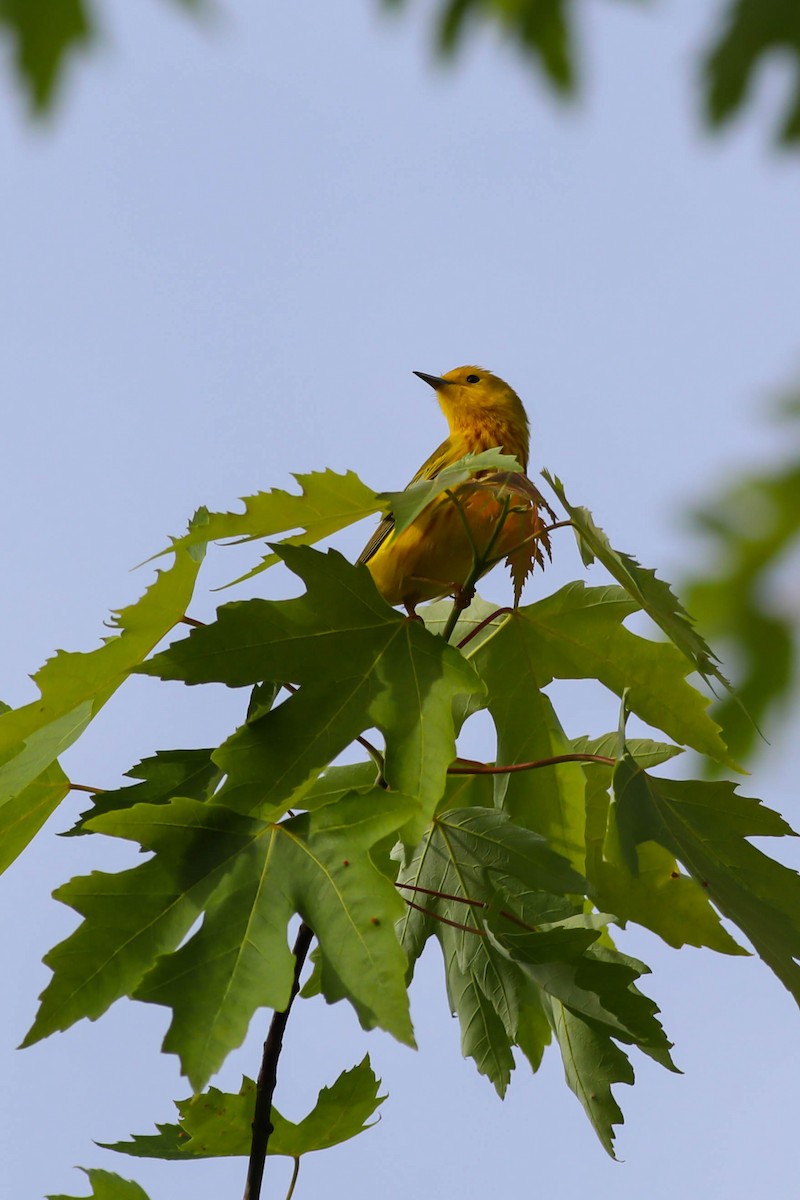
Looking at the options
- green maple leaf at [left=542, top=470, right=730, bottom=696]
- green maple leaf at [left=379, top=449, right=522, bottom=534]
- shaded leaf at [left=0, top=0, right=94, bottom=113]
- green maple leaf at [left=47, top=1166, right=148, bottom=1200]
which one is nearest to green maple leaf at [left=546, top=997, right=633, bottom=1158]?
green maple leaf at [left=542, top=470, right=730, bottom=696]

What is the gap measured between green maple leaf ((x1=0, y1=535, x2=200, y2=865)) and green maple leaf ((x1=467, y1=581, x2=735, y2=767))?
25.2 inches

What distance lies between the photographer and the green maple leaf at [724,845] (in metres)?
2.14

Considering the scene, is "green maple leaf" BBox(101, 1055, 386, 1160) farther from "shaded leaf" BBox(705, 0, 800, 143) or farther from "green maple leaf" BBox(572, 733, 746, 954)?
"shaded leaf" BBox(705, 0, 800, 143)

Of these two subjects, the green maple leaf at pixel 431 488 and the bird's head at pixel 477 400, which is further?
the bird's head at pixel 477 400

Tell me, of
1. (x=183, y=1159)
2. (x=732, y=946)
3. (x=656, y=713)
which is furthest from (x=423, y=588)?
(x=183, y=1159)

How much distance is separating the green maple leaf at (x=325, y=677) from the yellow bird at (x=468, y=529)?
0.18m

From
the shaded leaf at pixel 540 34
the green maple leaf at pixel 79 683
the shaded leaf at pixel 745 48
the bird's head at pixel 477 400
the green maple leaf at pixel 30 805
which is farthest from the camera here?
the bird's head at pixel 477 400

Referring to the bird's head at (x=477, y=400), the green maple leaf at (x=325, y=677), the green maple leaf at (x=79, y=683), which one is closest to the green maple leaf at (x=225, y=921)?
the green maple leaf at (x=325, y=677)

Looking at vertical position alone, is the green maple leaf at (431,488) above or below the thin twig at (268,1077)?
above

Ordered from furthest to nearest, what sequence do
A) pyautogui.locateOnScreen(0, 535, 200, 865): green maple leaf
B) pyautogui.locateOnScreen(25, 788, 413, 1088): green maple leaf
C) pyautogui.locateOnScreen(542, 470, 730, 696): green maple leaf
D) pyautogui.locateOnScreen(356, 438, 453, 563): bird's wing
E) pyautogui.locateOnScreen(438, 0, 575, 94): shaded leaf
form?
1. pyautogui.locateOnScreen(356, 438, 453, 563): bird's wing
2. pyautogui.locateOnScreen(0, 535, 200, 865): green maple leaf
3. pyautogui.locateOnScreen(542, 470, 730, 696): green maple leaf
4. pyautogui.locateOnScreen(25, 788, 413, 1088): green maple leaf
5. pyautogui.locateOnScreen(438, 0, 575, 94): shaded leaf

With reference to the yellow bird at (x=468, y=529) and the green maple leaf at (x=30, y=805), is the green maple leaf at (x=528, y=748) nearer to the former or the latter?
the yellow bird at (x=468, y=529)

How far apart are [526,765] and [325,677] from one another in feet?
1.58

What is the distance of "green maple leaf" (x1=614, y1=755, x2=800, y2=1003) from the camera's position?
214 cm

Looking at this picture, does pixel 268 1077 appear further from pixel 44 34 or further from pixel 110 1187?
pixel 44 34
